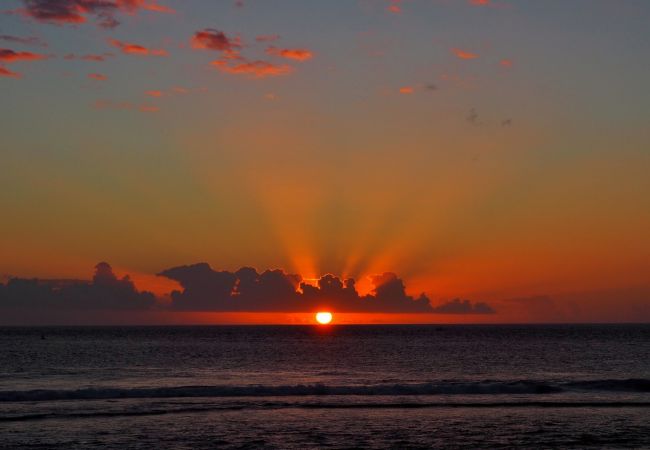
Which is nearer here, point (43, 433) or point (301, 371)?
point (43, 433)

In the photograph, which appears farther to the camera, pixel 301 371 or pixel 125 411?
pixel 301 371

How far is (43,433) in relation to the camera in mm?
33625

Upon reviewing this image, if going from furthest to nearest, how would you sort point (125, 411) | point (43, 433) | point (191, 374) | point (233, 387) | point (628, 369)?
point (628, 369), point (191, 374), point (233, 387), point (125, 411), point (43, 433)

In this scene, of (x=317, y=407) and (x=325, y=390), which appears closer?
(x=317, y=407)

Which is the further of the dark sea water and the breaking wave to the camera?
the breaking wave

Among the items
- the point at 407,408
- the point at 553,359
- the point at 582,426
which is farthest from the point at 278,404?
the point at 553,359

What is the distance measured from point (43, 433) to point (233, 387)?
21595mm

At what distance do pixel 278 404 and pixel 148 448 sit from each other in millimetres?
15032

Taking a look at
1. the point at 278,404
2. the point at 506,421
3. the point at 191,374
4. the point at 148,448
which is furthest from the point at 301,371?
the point at 148,448

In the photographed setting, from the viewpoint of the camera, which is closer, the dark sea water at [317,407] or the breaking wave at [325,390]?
the dark sea water at [317,407]

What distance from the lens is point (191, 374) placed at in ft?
224

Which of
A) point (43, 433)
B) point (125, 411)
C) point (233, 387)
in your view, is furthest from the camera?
point (233, 387)

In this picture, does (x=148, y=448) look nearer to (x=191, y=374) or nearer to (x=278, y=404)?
(x=278, y=404)

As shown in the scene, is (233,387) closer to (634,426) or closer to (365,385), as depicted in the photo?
(365,385)
